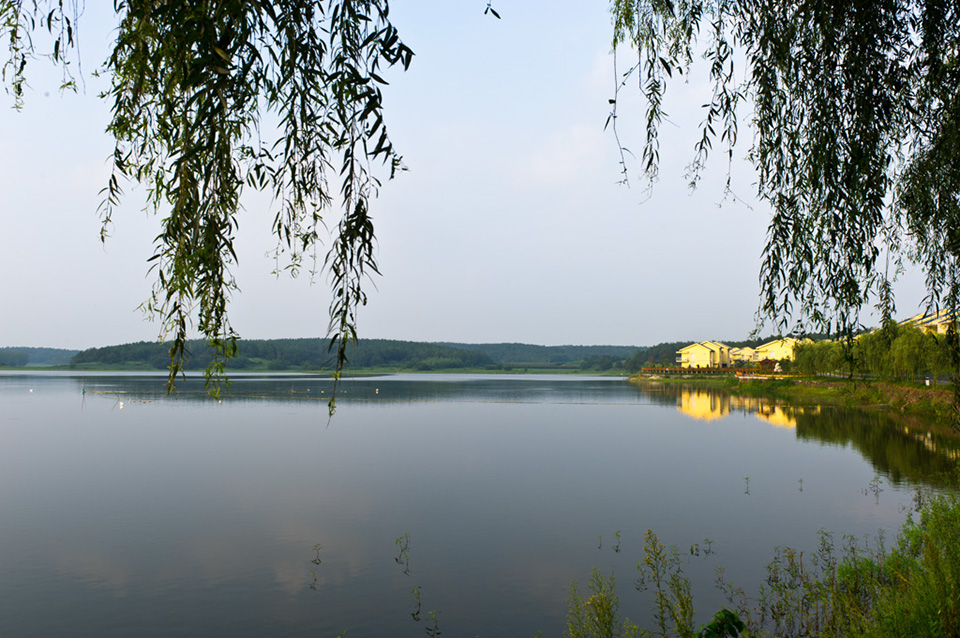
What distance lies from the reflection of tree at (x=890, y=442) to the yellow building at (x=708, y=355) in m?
84.0

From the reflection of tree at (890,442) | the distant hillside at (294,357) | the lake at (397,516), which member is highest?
the distant hillside at (294,357)

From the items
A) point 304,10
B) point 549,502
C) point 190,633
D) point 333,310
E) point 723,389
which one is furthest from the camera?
point 723,389

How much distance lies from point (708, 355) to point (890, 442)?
100 m

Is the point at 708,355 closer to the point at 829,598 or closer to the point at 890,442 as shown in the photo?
the point at 890,442

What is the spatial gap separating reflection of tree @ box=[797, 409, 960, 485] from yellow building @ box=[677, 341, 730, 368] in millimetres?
84015

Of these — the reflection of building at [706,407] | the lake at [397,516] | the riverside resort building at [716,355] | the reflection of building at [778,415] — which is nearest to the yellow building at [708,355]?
the riverside resort building at [716,355]

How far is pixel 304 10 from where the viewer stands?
2.61 meters

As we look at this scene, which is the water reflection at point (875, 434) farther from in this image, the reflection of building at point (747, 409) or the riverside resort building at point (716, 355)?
the riverside resort building at point (716, 355)

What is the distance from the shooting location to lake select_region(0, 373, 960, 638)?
11352 millimetres

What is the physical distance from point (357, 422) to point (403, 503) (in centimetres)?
2360

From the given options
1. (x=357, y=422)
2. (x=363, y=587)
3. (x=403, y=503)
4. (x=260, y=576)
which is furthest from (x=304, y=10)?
(x=357, y=422)

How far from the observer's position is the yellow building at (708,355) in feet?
412

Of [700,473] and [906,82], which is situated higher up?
[906,82]

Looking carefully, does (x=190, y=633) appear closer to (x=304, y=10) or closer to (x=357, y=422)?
(x=304, y=10)
